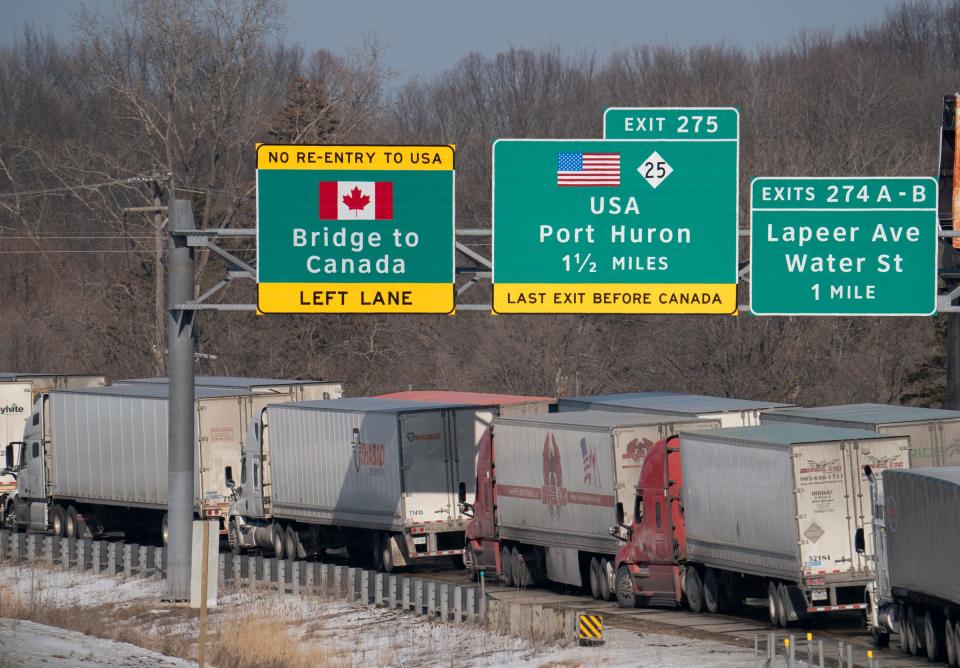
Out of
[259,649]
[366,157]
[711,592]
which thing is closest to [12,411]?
[366,157]

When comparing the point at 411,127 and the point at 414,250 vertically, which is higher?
the point at 411,127

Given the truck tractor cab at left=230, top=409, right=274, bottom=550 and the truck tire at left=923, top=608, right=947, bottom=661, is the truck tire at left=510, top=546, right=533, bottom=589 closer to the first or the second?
the truck tractor cab at left=230, top=409, right=274, bottom=550

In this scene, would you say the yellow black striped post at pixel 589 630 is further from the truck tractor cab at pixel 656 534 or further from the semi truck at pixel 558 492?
the semi truck at pixel 558 492

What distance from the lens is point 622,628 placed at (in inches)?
1011

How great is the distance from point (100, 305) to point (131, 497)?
39.2 metres

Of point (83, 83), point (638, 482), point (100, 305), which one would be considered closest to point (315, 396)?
point (638, 482)

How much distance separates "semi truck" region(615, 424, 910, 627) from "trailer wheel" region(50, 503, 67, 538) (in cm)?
1874

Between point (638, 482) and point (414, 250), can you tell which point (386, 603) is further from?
point (414, 250)

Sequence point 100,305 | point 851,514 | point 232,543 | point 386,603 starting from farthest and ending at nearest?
1. point 100,305
2. point 232,543
3. point 386,603
4. point 851,514

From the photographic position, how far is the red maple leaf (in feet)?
87.2

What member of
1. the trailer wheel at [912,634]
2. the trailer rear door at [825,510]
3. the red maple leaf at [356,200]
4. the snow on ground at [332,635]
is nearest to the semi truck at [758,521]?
the trailer rear door at [825,510]

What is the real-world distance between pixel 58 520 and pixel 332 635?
684 inches

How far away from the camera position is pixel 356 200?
26594mm

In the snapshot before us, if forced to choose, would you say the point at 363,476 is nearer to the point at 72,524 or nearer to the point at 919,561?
the point at 72,524
